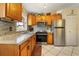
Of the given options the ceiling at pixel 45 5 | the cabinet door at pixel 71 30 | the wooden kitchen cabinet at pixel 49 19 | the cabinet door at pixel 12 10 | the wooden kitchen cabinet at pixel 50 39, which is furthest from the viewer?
the wooden kitchen cabinet at pixel 49 19

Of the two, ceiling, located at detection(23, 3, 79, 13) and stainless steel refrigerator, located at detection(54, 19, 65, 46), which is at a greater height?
ceiling, located at detection(23, 3, 79, 13)

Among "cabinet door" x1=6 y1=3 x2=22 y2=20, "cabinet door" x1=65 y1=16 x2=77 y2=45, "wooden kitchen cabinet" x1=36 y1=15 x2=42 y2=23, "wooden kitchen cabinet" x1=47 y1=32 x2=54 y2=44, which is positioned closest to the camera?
"cabinet door" x1=6 y1=3 x2=22 y2=20

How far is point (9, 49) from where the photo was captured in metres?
1.82

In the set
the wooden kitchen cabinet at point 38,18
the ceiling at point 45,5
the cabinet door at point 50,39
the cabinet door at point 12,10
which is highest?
the ceiling at point 45,5

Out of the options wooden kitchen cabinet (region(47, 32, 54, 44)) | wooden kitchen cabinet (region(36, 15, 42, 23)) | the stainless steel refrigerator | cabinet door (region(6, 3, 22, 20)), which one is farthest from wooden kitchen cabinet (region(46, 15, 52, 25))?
cabinet door (region(6, 3, 22, 20))

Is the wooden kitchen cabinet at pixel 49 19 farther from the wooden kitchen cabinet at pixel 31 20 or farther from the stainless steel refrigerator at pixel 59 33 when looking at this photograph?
the stainless steel refrigerator at pixel 59 33

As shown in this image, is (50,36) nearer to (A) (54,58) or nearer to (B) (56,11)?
(B) (56,11)

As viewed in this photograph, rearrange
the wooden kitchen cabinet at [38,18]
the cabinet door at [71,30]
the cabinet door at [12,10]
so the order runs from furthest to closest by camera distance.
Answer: the wooden kitchen cabinet at [38,18], the cabinet door at [71,30], the cabinet door at [12,10]

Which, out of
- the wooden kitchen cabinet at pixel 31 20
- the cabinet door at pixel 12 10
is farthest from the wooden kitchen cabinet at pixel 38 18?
the cabinet door at pixel 12 10

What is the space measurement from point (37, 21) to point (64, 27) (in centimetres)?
200

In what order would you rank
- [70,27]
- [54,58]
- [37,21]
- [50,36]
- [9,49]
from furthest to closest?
[37,21]
[50,36]
[70,27]
[9,49]
[54,58]

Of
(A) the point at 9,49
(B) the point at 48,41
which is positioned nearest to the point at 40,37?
(B) the point at 48,41

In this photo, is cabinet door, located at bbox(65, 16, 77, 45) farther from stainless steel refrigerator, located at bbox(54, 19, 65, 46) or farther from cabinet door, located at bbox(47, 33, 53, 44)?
cabinet door, located at bbox(47, 33, 53, 44)

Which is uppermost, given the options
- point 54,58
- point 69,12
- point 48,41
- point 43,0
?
point 69,12
